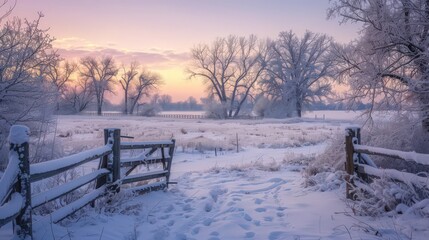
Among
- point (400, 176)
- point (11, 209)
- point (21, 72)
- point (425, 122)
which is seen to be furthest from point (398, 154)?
point (21, 72)

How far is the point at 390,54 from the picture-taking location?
8.88 metres

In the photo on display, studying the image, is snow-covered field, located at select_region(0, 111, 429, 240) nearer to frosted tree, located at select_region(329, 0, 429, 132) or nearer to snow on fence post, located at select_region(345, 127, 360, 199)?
snow on fence post, located at select_region(345, 127, 360, 199)

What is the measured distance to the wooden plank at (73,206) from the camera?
164 inches

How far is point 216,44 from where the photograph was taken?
60.2m

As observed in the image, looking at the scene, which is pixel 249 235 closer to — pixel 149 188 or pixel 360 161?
pixel 360 161

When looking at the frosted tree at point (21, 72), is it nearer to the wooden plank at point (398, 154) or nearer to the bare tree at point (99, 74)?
the wooden plank at point (398, 154)

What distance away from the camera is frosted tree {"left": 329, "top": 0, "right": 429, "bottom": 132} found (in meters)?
8.02

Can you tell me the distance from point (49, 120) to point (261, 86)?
152ft

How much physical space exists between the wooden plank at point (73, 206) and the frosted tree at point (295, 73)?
158 feet

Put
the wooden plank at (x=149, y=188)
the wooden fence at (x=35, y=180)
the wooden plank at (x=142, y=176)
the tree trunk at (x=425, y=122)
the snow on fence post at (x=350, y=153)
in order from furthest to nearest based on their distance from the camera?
the tree trunk at (x=425, y=122)
the wooden plank at (x=149, y=188)
the wooden plank at (x=142, y=176)
the snow on fence post at (x=350, y=153)
the wooden fence at (x=35, y=180)

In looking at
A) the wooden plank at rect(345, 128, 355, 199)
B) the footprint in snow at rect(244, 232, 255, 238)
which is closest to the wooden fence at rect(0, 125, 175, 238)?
the footprint in snow at rect(244, 232, 255, 238)

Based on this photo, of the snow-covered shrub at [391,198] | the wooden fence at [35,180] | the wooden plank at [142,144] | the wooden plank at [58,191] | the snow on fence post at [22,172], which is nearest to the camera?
the wooden fence at [35,180]

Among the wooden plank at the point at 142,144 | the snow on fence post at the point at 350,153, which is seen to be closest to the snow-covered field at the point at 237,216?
the snow on fence post at the point at 350,153

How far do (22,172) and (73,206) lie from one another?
134 centimetres
